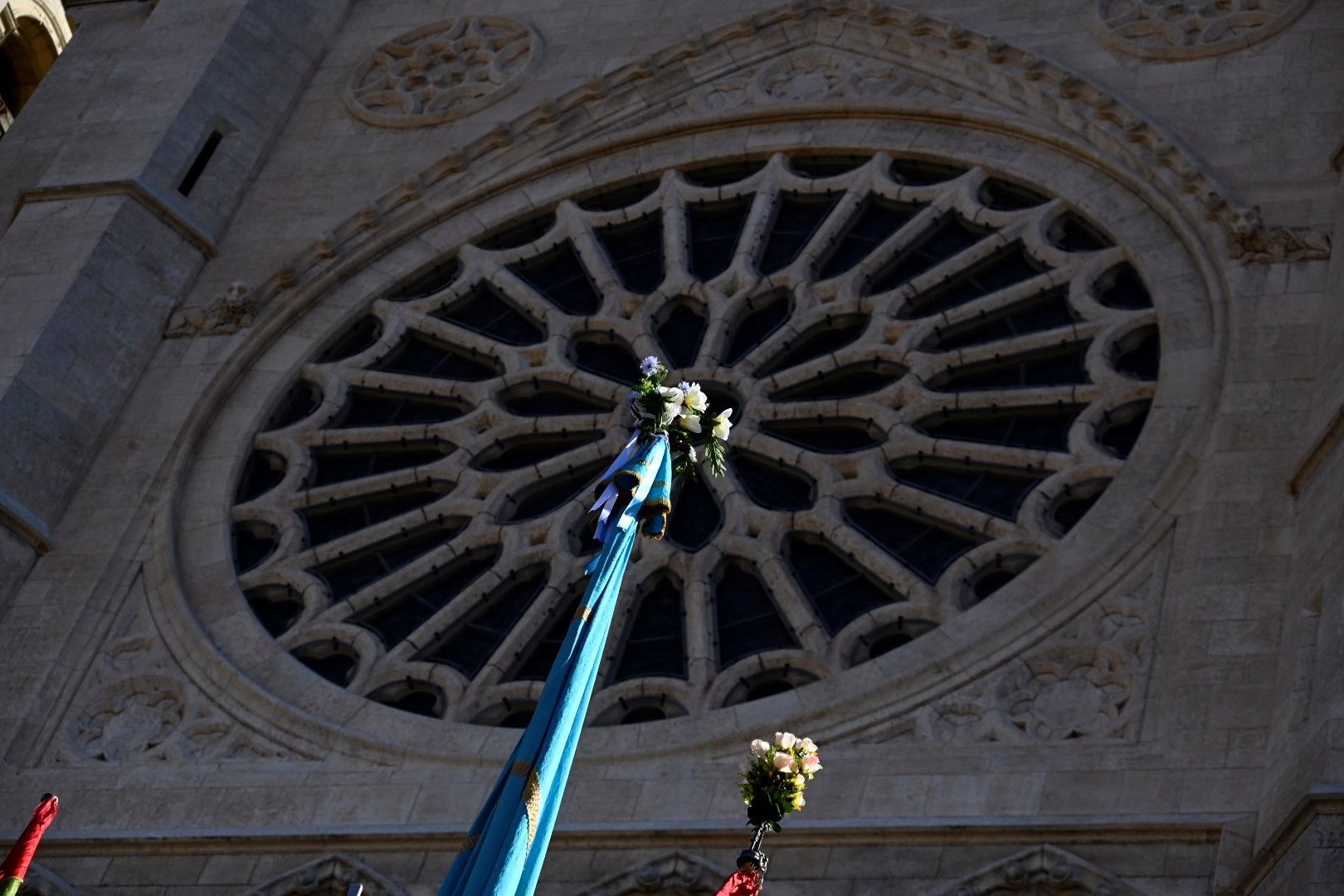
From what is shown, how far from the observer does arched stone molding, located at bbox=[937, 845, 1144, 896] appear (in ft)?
45.0

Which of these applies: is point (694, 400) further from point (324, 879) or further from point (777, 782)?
point (324, 879)

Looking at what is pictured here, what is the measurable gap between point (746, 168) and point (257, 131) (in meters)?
4.04

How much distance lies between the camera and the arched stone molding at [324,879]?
49.3ft

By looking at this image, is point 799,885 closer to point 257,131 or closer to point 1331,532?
point 1331,532

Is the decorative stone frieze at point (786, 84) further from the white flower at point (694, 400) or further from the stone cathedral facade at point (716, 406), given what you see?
the white flower at point (694, 400)

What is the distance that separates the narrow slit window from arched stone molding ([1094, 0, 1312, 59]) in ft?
22.3

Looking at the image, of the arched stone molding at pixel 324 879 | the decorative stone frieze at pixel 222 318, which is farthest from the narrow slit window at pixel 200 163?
the arched stone molding at pixel 324 879

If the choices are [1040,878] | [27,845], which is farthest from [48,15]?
[1040,878]

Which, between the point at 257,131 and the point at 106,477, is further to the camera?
the point at 257,131

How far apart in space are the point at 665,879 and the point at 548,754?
3.37 m

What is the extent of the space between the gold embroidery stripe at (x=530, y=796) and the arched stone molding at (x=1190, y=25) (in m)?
9.48

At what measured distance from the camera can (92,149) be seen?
20.7 meters

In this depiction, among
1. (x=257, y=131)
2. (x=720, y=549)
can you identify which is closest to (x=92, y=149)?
(x=257, y=131)

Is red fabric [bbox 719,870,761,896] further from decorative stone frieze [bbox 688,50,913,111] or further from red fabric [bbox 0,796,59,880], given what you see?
decorative stone frieze [bbox 688,50,913,111]
